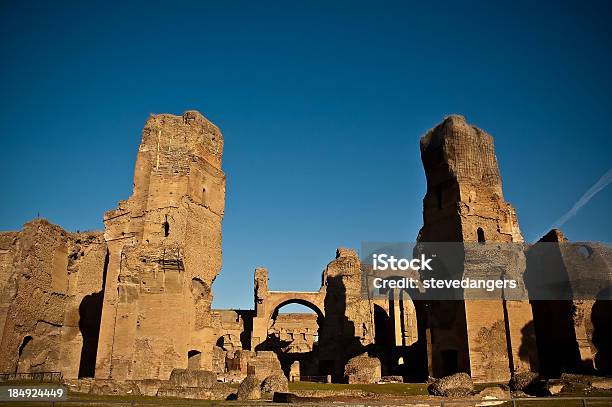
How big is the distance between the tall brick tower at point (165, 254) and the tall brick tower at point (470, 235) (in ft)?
31.9

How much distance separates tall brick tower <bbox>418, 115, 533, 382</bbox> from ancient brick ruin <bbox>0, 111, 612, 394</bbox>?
59 millimetres

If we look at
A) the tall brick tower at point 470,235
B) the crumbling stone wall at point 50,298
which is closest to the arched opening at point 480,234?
the tall brick tower at point 470,235

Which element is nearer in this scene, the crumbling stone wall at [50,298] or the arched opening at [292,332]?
the crumbling stone wall at [50,298]

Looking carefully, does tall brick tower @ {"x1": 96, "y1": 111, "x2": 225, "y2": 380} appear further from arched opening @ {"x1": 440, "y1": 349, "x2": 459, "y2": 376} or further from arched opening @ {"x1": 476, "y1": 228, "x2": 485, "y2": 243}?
arched opening @ {"x1": 476, "y1": 228, "x2": 485, "y2": 243}

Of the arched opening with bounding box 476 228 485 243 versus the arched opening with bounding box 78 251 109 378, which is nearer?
the arched opening with bounding box 476 228 485 243

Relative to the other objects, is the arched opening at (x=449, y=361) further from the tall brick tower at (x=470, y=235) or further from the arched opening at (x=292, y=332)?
the arched opening at (x=292, y=332)

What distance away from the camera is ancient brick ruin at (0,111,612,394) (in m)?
18.6

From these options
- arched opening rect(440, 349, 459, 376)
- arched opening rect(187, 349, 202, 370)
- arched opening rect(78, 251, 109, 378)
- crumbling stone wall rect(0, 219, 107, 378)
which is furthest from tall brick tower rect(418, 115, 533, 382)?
crumbling stone wall rect(0, 219, 107, 378)

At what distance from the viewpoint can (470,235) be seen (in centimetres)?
2061

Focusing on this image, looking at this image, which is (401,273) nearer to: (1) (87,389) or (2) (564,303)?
(2) (564,303)

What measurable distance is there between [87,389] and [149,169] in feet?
30.4

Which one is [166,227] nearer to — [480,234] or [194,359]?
[194,359]

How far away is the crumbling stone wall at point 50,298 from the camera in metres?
19.1

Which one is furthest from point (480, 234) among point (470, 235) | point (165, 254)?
point (165, 254)
